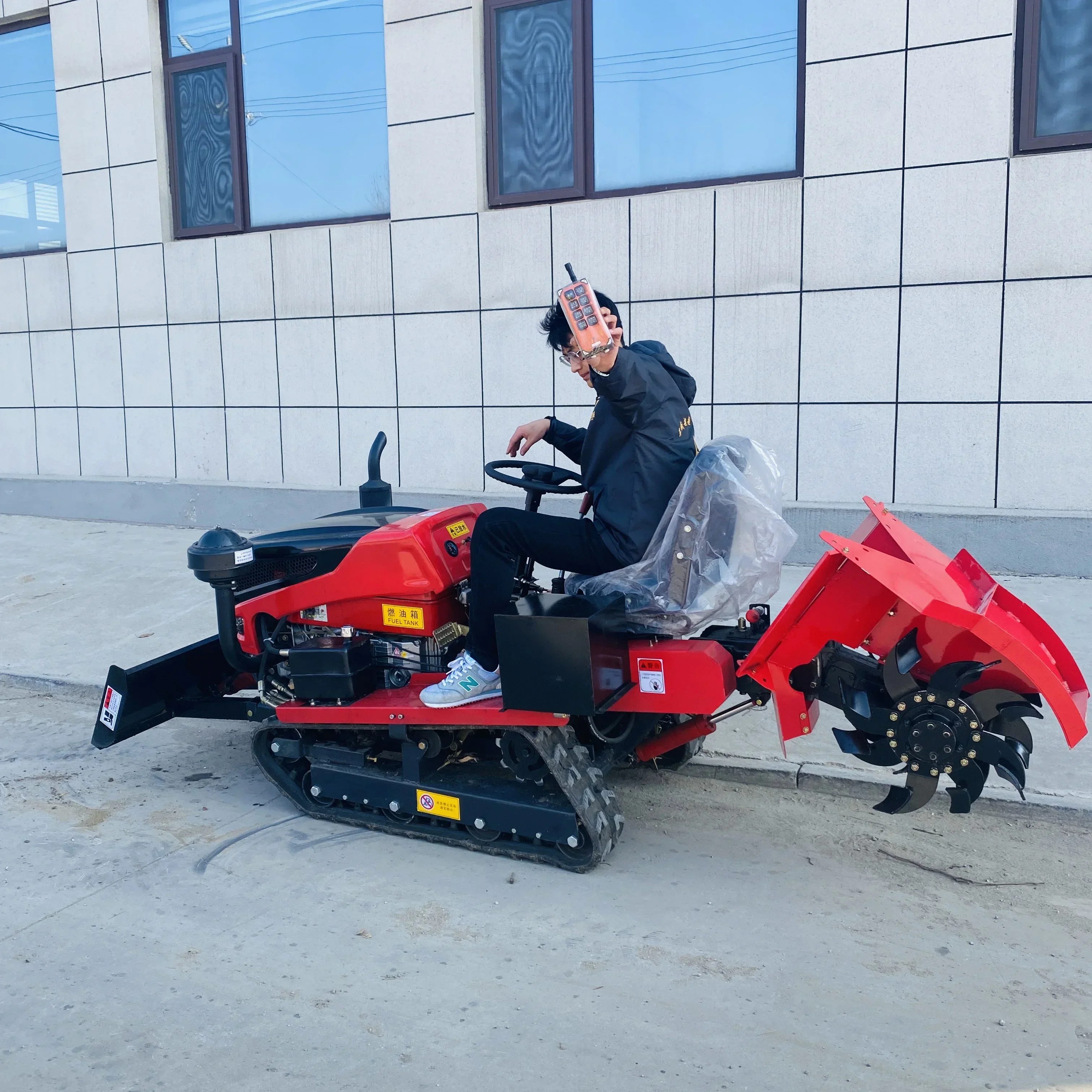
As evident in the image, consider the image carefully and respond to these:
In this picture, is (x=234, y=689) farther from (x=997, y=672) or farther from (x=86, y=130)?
(x=86, y=130)

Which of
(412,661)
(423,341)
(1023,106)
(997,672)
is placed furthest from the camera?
(423,341)

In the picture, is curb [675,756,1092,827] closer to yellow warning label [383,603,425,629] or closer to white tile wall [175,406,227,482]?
yellow warning label [383,603,425,629]

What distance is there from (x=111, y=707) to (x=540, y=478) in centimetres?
189

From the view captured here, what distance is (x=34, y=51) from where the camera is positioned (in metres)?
9.41

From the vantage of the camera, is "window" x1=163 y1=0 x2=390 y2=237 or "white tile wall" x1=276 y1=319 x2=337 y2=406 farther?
"white tile wall" x1=276 y1=319 x2=337 y2=406

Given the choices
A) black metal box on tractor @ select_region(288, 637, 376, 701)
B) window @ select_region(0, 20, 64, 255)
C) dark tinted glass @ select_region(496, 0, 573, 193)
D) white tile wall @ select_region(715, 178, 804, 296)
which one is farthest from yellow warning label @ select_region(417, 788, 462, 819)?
window @ select_region(0, 20, 64, 255)

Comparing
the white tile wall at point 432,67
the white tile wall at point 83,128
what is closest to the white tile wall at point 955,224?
the white tile wall at point 432,67

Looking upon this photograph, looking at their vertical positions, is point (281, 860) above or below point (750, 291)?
below

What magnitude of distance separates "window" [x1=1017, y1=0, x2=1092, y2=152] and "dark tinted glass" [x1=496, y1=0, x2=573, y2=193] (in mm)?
2817

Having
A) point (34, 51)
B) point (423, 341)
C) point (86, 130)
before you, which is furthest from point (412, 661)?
point (34, 51)

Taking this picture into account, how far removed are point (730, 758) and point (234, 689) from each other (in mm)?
2028

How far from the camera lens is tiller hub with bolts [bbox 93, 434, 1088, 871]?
114 inches

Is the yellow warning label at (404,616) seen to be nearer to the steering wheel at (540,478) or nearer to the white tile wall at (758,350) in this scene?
the steering wheel at (540,478)

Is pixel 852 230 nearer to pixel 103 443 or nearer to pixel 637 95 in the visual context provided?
pixel 637 95
